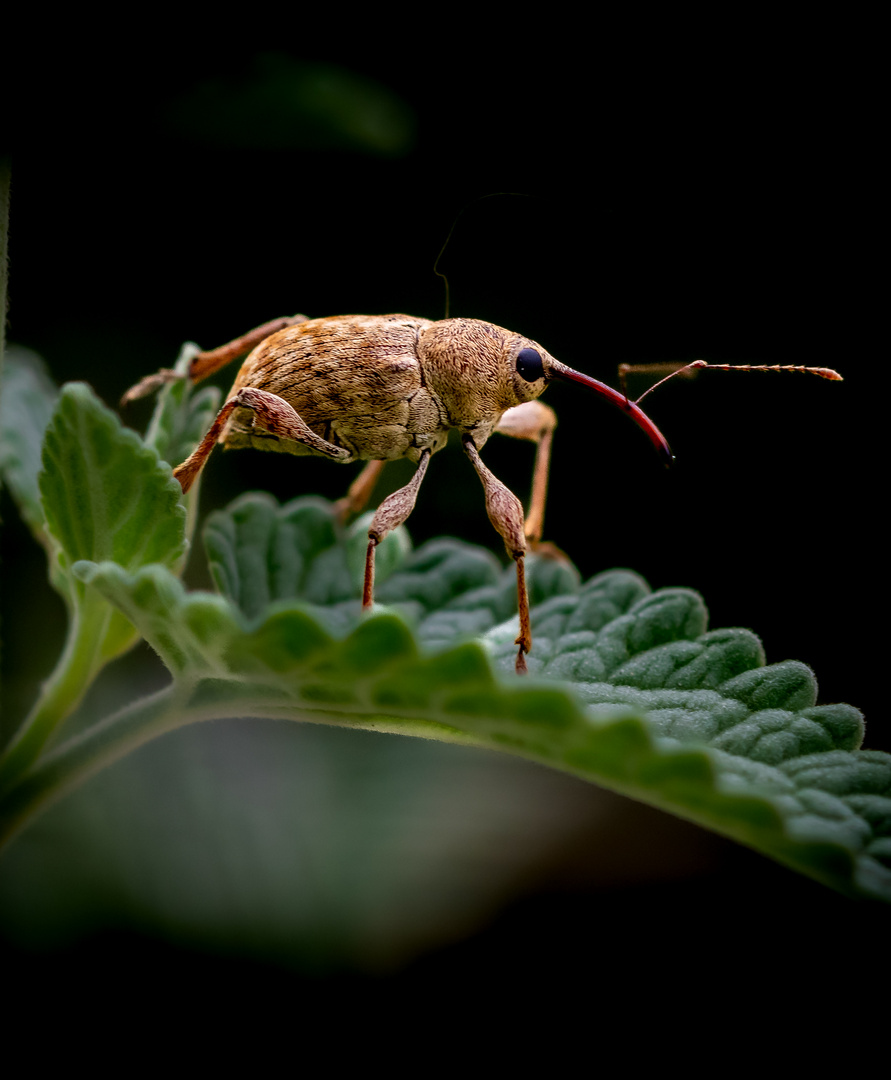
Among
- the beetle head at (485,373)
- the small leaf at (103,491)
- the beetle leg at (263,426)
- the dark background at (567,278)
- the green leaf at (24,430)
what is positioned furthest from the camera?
the dark background at (567,278)

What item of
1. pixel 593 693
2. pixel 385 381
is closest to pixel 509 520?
pixel 385 381

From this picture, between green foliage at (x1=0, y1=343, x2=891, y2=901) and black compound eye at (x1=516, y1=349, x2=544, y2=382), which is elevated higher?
black compound eye at (x1=516, y1=349, x2=544, y2=382)

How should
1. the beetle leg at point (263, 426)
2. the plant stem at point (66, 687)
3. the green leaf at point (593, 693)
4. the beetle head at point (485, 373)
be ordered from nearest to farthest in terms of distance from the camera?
the green leaf at point (593, 693) → the plant stem at point (66, 687) → the beetle leg at point (263, 426) → the beetle head at point (485, 373)

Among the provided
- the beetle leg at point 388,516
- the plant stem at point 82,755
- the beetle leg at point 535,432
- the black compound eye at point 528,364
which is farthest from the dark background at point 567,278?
the plant stem at point 82,755

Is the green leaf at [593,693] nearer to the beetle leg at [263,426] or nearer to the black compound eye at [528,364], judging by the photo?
the beetle leg at [263,426]

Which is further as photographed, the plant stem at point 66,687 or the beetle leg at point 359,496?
the beetle leg at point 359,496

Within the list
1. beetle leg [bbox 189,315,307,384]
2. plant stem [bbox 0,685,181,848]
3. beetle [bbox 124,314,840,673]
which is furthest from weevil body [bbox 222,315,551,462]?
plant stem [bbox 0,685,181,848]

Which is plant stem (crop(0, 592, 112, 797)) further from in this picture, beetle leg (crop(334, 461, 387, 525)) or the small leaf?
beetle leg (crop(334, 461, 387, 525))
